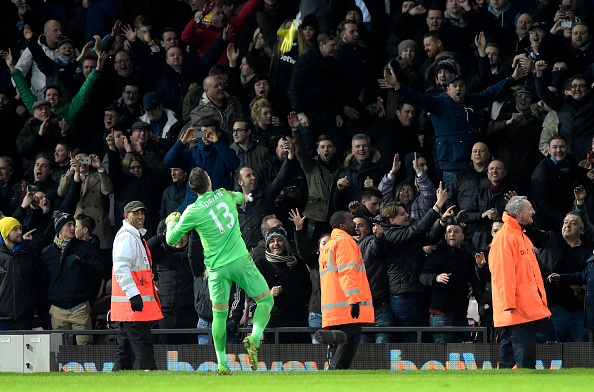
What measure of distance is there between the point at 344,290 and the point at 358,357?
71.1 inches

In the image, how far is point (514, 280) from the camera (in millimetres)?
10266

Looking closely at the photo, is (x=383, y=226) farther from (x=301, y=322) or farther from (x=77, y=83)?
(x=77, y=83)

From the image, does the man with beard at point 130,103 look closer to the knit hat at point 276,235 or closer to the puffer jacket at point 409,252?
the knit hat at point 276,235

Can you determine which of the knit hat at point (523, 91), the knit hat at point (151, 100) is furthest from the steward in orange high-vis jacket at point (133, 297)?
the knit hat at point (523, 91)

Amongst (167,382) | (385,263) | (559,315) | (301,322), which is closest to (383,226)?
(385,263)

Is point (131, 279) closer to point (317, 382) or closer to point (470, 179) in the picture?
point (317, 382)

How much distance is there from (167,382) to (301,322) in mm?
3676

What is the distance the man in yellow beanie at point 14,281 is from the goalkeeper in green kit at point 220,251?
4.07 m

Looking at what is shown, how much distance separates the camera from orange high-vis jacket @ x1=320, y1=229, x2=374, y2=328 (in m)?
10.5

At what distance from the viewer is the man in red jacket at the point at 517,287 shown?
33.3 feet

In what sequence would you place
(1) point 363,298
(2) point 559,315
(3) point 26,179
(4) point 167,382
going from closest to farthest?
(4) point 167,382, (1) point 363,298, (2) point 559,315, (3) point 26,179

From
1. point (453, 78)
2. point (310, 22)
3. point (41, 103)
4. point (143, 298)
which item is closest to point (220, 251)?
point (143, 298)

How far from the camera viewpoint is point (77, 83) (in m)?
17.4

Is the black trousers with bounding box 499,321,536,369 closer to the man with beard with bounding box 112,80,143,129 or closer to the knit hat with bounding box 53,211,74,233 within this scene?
the knit hat with bounding box 53,211,74,233
